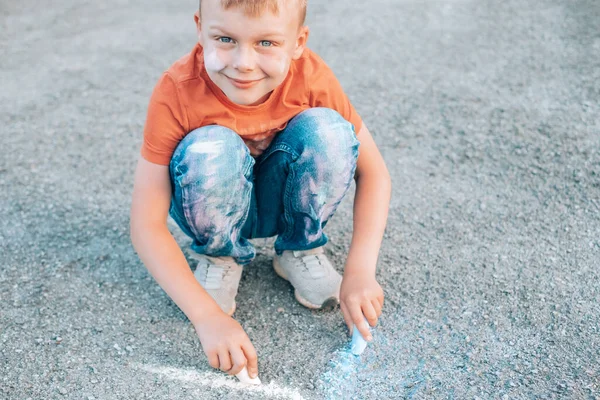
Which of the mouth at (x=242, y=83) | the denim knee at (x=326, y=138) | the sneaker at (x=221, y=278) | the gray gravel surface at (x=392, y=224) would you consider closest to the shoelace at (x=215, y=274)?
the sneaker at (x=221, y=278)

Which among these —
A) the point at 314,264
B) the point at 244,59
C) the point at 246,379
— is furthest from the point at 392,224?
the point at 244,59

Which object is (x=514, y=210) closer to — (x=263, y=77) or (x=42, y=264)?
(x=263, y=77)

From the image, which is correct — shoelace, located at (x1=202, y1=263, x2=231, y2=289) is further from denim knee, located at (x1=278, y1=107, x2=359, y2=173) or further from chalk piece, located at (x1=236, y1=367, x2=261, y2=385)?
denim knee, located at (x1=278, y1=107, x2=359, y2=173)

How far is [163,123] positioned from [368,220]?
61cm

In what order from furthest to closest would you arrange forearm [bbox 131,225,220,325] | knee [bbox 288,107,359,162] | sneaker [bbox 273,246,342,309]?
sneaker [bbox 273,246,342,309] < knee [bbox 288,107,359,162] < forearm [bbox 131,225,220,325]

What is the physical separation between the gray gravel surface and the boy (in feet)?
0.57

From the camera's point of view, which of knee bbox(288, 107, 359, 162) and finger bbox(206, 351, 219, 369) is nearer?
finger bbox(206, 351, 219, 369)

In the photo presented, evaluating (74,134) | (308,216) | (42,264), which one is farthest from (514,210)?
(74,134)

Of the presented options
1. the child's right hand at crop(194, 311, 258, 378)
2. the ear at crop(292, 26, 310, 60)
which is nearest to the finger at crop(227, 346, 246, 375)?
the child's right hand at crop(194, 311, 258, 378)

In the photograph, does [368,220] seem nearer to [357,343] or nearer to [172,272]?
[357,343]

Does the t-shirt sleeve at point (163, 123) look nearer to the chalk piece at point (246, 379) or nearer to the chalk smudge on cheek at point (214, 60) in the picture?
→ the chalk smudge on cheek at point (214, 60)

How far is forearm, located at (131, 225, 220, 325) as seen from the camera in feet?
5.31

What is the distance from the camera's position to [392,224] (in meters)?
2.29

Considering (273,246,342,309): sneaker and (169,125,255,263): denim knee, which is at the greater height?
(169,125,255,263): denim knee
